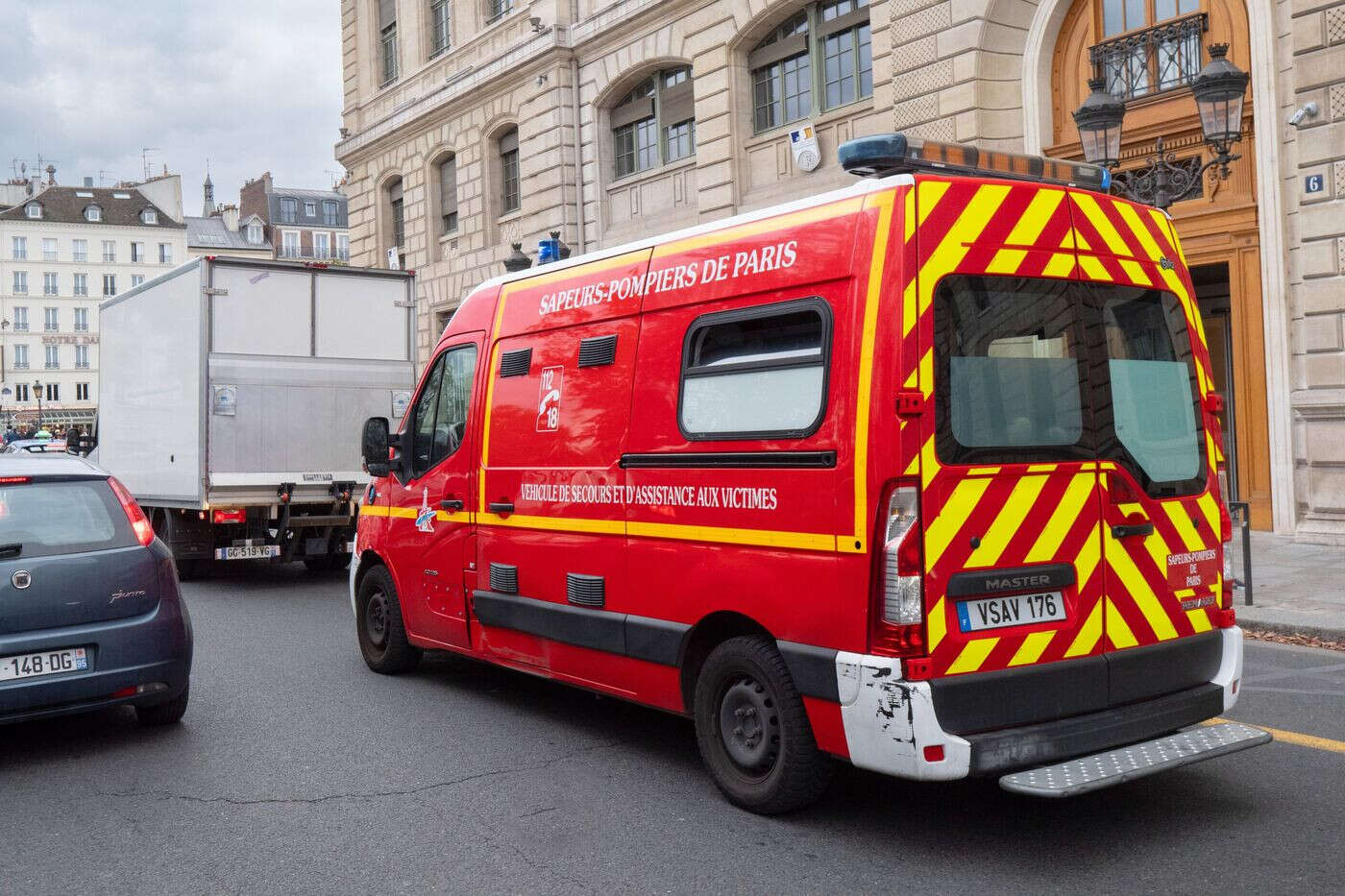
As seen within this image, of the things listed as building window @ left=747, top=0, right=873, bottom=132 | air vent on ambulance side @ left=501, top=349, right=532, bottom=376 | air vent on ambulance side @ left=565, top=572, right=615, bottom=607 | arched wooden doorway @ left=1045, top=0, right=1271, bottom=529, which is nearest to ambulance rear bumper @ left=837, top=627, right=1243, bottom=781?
air vent on ambulance side @ left=565, top=572, right=615, bottom=607

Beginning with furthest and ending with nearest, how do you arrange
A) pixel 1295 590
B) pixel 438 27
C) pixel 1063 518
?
pixel 438 27, pixel 1295 590, pixel 1063 518

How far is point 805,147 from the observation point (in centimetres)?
1761

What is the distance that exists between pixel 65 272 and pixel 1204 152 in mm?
94908

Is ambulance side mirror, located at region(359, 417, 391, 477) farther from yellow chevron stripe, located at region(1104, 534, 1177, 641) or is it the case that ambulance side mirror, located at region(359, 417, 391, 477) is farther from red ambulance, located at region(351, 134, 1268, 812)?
yellow chevron stripe, located at region(1104, 534, 1177, 641)

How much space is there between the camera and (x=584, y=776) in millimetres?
5270

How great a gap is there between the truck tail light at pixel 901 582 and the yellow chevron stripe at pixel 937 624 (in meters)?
0.03

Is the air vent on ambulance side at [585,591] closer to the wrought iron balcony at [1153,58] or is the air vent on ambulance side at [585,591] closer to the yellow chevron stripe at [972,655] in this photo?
the yellow chevron stripe at [972,655]

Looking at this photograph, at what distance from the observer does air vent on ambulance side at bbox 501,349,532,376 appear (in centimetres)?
624

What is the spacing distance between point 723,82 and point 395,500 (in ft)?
43.3

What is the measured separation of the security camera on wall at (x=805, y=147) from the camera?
1750 cm

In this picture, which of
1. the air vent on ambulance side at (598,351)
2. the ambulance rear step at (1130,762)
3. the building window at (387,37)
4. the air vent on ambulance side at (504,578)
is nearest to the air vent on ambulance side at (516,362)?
the air vent on ambulance side at (598,351)

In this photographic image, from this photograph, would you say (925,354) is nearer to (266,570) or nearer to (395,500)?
(395,500)

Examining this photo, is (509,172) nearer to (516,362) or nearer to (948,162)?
(516,362)

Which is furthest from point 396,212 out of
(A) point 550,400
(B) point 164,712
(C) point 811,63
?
(A) point 550,400
